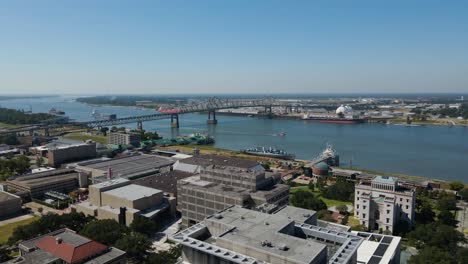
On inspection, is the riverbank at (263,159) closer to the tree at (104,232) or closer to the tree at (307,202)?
the tree at (307,202)

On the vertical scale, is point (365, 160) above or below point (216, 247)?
below

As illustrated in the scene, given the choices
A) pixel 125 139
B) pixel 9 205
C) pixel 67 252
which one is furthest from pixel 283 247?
pixel 125 139

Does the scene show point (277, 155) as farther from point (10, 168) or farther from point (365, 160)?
point (10, 168)

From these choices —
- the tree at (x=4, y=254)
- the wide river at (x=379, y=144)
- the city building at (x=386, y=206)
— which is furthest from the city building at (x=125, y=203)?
the wide river at (x=379, y=144)

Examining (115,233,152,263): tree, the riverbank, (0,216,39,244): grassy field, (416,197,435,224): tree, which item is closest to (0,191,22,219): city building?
(0,216,39,244): grassy field

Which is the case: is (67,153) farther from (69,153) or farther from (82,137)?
(82,137)

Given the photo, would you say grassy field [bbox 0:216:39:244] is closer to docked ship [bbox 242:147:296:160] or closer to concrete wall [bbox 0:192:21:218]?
concrete wall [bbox 0:192:21:218]

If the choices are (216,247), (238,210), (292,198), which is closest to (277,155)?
(292,198)
